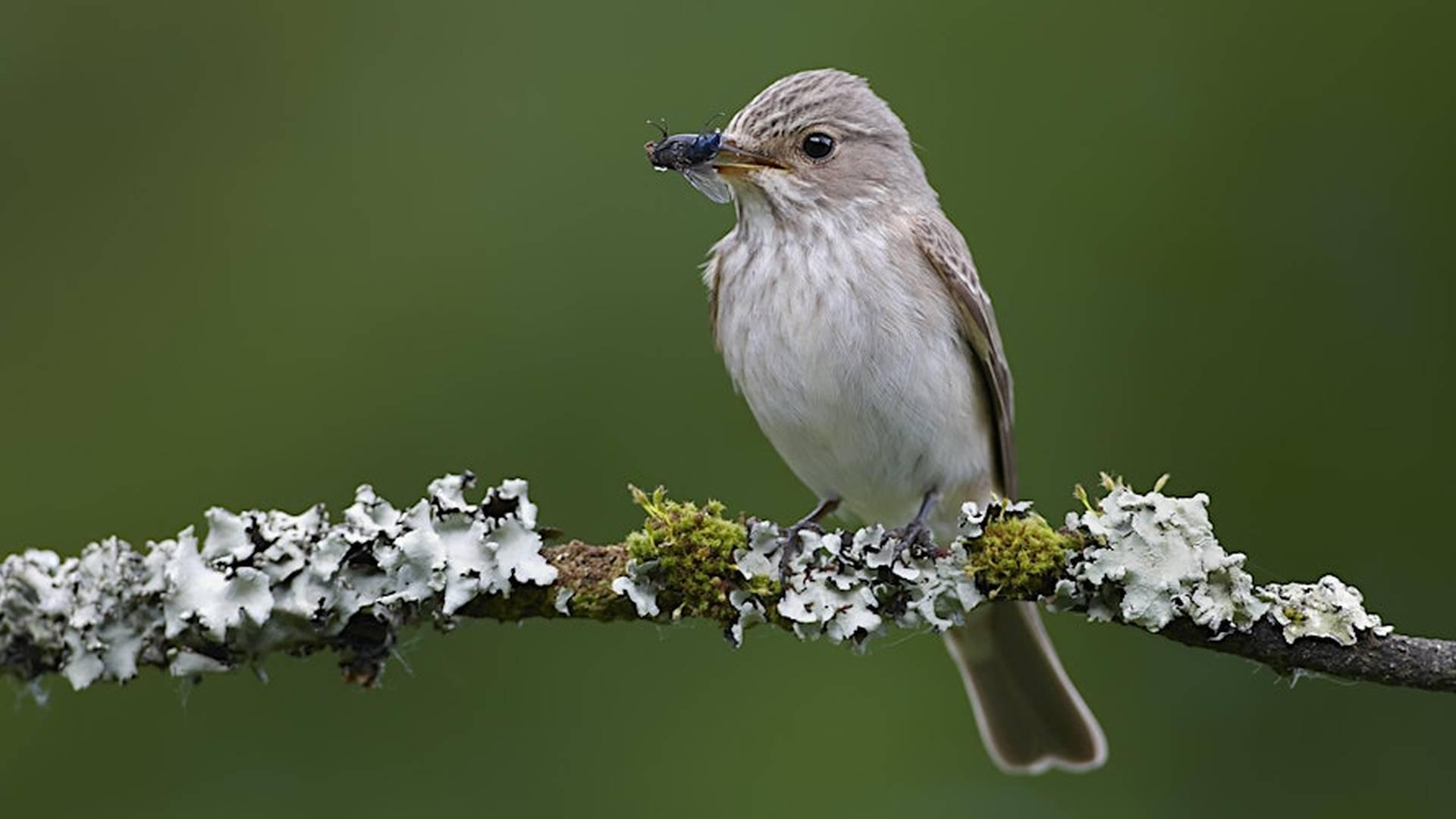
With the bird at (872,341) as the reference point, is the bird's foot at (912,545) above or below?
below

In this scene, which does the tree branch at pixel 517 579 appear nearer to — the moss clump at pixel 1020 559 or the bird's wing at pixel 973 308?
the moss clump at pixel 1020 559

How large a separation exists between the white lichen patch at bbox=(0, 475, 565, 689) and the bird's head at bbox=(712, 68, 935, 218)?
1.46 metres

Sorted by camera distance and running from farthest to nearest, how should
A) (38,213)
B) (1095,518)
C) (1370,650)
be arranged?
(38,213) → (1095,518) → (1370,650)

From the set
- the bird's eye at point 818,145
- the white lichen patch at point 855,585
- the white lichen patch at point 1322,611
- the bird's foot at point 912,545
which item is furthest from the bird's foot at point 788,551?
the bird's eye at point 818,145

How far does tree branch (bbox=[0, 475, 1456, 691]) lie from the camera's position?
12.4 feet

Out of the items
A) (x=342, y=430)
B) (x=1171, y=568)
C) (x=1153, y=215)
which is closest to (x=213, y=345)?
(x=342, y=430)

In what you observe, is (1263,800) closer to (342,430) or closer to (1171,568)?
(1171,568)

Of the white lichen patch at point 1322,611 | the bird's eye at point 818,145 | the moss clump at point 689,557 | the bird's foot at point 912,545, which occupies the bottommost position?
the white lichen patch at point 1322,611

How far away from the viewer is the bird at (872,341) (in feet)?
16.4

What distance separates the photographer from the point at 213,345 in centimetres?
587

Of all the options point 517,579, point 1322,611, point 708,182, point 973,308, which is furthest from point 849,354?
point 1322,611

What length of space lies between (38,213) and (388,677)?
76.8 inches

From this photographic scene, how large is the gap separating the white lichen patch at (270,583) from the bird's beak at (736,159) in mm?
1378

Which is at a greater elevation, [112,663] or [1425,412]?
[1425,412]
